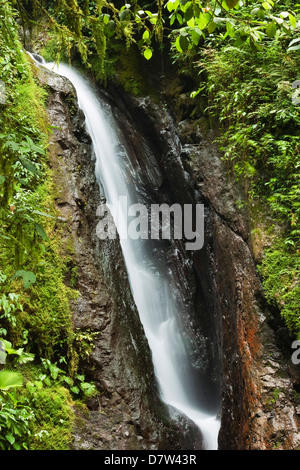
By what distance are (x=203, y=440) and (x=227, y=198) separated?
11.6 ft

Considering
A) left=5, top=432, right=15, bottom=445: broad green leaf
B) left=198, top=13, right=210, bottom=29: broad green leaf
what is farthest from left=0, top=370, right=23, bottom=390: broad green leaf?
left=198, top=13, right=210, bottom=29: broad green leaf

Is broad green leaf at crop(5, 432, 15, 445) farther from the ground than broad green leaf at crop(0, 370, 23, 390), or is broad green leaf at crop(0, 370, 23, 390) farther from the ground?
broad green leaf at crop(0, 370, 23, 390)

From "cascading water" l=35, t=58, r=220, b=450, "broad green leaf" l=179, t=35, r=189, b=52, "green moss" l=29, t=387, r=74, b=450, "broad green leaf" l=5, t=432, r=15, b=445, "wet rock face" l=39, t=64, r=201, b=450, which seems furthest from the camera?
"cascading water" l=35, t=58, r=220, b=450

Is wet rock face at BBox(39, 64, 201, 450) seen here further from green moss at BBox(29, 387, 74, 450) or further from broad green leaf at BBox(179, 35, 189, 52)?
broad green leaf at BBox(179, 35, 189, 52)

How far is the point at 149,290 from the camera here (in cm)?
706

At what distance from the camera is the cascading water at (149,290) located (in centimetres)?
579

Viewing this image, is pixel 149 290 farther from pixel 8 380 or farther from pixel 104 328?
pixel 8 380

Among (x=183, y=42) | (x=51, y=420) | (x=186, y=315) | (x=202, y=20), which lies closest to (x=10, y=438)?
(x=51, y=420)

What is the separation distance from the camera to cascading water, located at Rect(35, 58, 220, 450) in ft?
19.0

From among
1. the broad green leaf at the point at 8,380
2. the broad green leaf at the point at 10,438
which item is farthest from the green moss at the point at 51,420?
the broad green leaf at the point at 8,380

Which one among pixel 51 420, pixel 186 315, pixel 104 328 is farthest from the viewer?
pixel 186 315

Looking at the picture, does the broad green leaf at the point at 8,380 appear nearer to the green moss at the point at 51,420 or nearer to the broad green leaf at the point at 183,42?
the green moss at the point at 51,420

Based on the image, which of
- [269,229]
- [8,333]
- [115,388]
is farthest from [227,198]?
[8,333]

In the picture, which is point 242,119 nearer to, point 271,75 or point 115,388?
point 271,75
